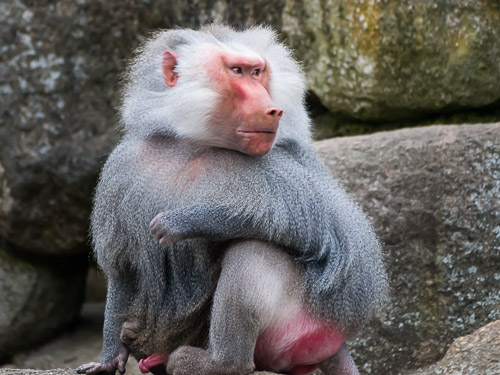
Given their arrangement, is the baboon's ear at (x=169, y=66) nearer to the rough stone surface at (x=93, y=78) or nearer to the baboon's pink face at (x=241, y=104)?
the baboon's pink face at (x=241, y=104)

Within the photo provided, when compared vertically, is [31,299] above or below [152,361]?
below

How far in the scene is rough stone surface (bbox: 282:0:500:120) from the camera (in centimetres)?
445

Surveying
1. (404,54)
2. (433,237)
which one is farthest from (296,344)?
(404,54)

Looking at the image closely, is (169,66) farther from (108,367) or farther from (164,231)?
(108,367)

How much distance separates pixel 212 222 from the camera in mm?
2820

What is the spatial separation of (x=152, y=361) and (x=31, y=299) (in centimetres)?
248

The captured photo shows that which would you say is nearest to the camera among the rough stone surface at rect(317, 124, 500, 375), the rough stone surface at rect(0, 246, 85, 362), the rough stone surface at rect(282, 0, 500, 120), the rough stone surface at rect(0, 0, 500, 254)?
the rough stone surface at rect(317, 124, 500, 375)

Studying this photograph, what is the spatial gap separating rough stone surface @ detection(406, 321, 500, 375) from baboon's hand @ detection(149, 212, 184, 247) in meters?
1.13

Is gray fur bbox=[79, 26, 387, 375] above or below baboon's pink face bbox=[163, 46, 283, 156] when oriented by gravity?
below

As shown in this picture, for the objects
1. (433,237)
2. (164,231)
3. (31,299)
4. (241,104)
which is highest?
(241,104)

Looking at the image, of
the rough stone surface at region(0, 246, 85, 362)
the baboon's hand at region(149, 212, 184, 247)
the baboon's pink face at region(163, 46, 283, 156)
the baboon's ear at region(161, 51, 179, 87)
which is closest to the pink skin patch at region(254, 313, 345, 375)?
the baboon's hand at region(149, 212, 184, 247)

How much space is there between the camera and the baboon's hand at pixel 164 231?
279 cm

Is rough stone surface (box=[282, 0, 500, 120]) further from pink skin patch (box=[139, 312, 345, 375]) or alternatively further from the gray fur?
pink skin patch (box=[139, 312, 345, 375])

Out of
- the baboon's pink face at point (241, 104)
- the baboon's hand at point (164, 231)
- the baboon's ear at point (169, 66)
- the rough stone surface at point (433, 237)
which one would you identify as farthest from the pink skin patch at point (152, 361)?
the rough stone surface at point (433, 237)
